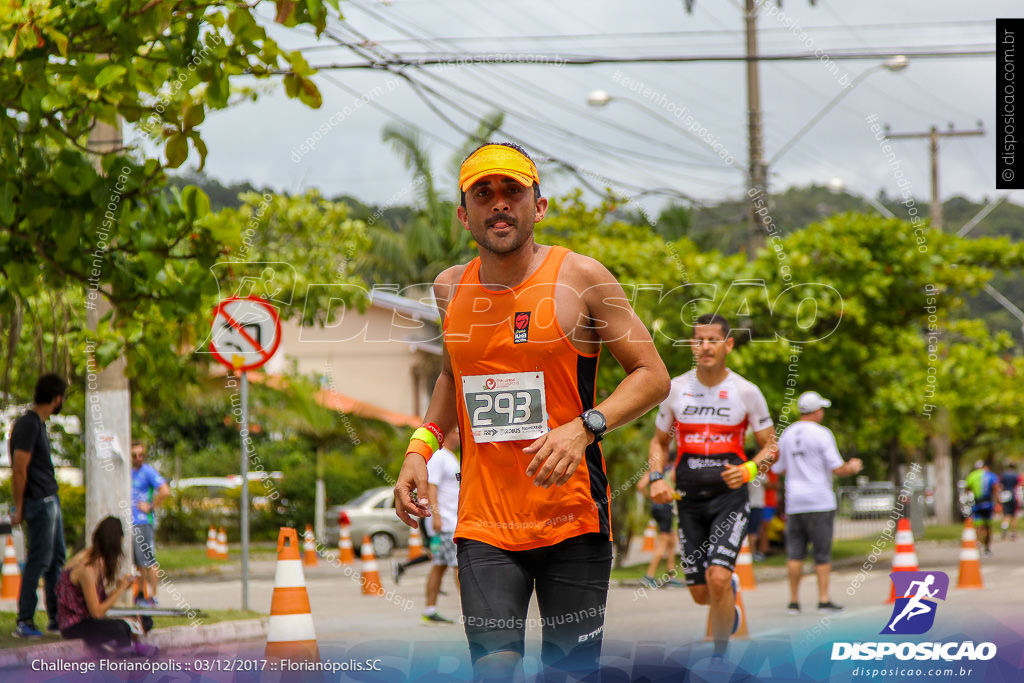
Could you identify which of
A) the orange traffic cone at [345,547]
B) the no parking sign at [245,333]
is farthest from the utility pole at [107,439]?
the orange traffic cone at [345,547]

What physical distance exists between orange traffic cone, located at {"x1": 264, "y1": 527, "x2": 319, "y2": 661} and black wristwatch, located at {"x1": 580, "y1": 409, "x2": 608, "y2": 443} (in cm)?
300

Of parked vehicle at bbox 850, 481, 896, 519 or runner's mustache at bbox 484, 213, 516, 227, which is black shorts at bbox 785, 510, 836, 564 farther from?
parked vehicle at bbox 850, 481, 896, 519

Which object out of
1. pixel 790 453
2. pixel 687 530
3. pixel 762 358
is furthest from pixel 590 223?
pixel 687 530

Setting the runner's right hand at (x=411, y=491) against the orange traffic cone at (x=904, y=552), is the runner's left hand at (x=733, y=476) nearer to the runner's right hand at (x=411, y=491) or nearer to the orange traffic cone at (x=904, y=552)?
the orange traffic cone at (x=904, y=552)

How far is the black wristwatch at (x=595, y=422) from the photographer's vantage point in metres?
3.27

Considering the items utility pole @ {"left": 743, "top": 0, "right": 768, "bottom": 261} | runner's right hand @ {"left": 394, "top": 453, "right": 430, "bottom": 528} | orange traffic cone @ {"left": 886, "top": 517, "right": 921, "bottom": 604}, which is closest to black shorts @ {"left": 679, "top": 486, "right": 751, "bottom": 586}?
orange traffic cone @ {"left": 886, "top": 517, "right": 921, "bottom": 604}

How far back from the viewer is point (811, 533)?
1027cm

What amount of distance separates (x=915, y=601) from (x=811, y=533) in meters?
5.31

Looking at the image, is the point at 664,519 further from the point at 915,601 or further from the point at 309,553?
the point at 309,553

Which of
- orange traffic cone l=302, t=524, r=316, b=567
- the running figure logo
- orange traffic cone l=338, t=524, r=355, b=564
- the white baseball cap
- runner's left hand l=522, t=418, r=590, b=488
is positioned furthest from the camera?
orange traffic cone l=302, t=524, r=316, b=567

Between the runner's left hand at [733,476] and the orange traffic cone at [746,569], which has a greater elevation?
the runner's left hand at [733,476]

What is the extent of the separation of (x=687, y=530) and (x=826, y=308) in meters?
7.71

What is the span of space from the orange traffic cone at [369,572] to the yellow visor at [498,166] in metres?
9.34

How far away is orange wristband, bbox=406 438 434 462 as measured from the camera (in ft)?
12.1
